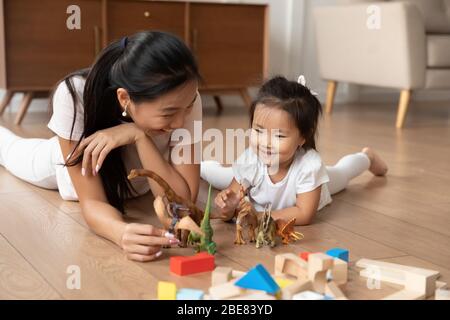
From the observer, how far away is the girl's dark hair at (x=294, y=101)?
4.60 ft

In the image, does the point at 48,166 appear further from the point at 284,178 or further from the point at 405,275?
the point at 405,275

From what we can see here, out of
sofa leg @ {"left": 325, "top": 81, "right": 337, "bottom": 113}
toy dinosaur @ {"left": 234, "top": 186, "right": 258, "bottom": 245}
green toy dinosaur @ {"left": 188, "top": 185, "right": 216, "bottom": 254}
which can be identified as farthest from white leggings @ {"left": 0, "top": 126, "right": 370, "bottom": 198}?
sofa leg @ {"left": 325, "top": 81, "right": 337, "bottom": 113}

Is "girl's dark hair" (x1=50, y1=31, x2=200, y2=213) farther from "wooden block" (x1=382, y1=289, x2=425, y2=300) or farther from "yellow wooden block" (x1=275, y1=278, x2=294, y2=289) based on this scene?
"wooden block" (x1=382, y1=289, x2=425, y2=300)

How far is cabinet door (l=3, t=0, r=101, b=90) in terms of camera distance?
2.89 m

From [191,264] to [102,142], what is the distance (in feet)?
1.17

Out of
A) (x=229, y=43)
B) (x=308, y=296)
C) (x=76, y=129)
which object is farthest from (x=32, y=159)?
(x=229, y=43)

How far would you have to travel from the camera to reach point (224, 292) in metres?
0.94

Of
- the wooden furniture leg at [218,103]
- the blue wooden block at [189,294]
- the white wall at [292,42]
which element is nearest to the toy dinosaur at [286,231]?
the blue wooden block at [189,294]

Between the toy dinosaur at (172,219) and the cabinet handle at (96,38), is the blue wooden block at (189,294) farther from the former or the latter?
the cabinet handle at (96,38)

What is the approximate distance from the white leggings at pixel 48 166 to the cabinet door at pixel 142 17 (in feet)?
4.24

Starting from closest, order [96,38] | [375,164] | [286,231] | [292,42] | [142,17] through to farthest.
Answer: [286,231], [375,164], [96,38], [142,17], [292,42]
